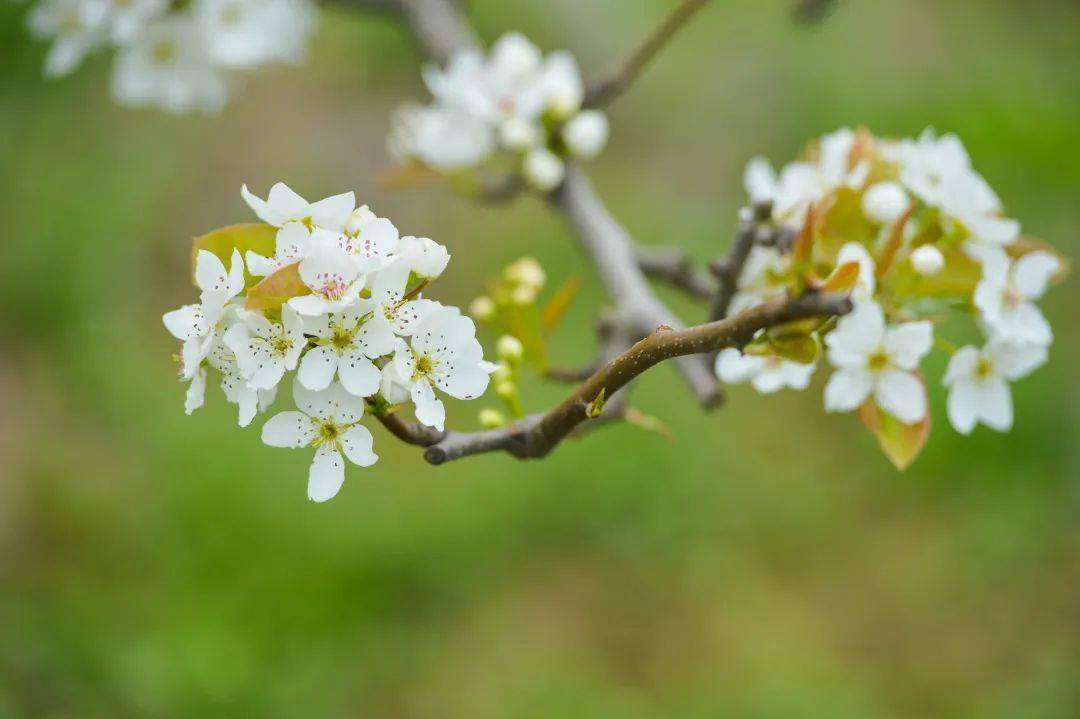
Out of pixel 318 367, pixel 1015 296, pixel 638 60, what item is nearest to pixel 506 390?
pixel 318 367

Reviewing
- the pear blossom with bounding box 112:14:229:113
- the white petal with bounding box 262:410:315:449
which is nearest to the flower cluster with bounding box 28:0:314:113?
the pear blossom with bounding box 112:14:229:113

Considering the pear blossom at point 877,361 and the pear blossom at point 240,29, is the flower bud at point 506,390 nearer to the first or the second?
the pear blossom at point 877,361

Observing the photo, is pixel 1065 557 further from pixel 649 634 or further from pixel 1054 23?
pixel 1054 23

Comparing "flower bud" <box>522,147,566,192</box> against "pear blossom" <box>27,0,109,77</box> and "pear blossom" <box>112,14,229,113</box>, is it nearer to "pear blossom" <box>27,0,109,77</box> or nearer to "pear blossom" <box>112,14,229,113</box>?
"pear blossom" <box>112,14,229,113</box>

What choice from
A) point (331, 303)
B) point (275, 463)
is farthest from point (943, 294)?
point (275, 463)

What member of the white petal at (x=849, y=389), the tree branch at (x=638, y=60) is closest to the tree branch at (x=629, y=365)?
the white petal at (x=849, y=389)

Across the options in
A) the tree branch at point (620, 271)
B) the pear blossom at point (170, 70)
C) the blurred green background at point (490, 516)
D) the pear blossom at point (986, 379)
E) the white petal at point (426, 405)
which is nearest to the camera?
the white petal at point (426, 405)
